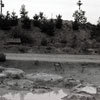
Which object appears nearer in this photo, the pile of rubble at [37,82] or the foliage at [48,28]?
the pile of rubble at [37,82]

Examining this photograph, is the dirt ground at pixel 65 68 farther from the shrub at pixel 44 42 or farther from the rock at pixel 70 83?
the shrub at pixel 44 42

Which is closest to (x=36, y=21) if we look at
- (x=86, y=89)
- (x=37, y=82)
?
(x=37, y=82)

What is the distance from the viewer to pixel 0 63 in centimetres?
2889

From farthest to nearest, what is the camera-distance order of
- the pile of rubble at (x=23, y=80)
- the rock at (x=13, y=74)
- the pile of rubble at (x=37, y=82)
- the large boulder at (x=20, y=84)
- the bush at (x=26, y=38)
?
1. the bush at (x=26, y=38)
2. the rock at (x=13, y=74)
3. the pile of rubble at (x=23, y=80)
4. the large boulder at (x=20, y=84)
5. the pile of rubble at (x=37, y=82)

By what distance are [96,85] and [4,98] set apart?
290 inches

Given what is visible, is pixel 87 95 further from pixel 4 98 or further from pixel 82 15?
pixel 82 15

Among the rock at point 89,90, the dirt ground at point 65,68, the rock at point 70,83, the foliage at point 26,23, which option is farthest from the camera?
the foliage at point 26,23

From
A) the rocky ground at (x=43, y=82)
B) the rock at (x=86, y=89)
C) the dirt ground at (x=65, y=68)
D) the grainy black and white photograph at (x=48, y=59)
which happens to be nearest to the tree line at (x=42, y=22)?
the grainy black and white photograph at (x=48, y=59)

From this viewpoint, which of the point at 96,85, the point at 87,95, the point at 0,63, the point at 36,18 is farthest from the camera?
the point at 36,18

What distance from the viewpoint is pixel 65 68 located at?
2673 centimetres

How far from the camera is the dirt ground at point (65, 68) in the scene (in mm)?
24897

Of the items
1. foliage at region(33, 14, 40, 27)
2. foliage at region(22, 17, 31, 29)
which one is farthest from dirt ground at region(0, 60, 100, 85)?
foliage at region(33, 14, 40, 27)

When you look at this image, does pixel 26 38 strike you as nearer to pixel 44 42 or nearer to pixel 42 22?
pixel 44 42

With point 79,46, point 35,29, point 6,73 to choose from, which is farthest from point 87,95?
point 35,29
